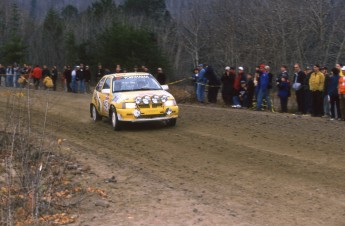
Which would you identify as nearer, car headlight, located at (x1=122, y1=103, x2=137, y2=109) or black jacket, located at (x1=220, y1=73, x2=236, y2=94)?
car headlight, located at (x1=122, y1=103, x2=137, y2=109)

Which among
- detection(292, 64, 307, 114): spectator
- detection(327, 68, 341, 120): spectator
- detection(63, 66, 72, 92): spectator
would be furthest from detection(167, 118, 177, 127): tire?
detection(63, 66, 72, 92): spectator

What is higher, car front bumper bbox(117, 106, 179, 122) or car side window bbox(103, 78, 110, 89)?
car side window bbox(103, 78, 110, 89)

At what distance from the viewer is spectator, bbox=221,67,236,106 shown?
23125mm

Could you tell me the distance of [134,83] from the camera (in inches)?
658

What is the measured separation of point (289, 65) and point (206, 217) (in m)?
32.0

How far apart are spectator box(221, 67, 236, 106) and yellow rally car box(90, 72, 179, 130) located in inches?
266

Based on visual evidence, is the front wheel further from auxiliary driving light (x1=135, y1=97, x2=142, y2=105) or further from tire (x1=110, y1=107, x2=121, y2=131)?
auxiliary driving light (x1=135, y1=97, x2=142, y2=105)

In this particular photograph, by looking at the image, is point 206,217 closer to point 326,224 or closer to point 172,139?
point 326,224

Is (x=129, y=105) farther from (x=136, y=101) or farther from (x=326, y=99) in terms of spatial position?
(x=326, y=99)

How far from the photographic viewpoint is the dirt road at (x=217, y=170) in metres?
7.63

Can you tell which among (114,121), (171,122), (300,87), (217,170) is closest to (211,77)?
(300,87)

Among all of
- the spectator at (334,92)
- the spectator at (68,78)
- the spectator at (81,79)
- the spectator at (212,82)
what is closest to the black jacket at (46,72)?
the spectator at (68,78)

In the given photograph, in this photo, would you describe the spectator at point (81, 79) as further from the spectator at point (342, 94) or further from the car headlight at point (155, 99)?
the spectator at point (342, 94)

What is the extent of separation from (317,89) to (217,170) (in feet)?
30.5
